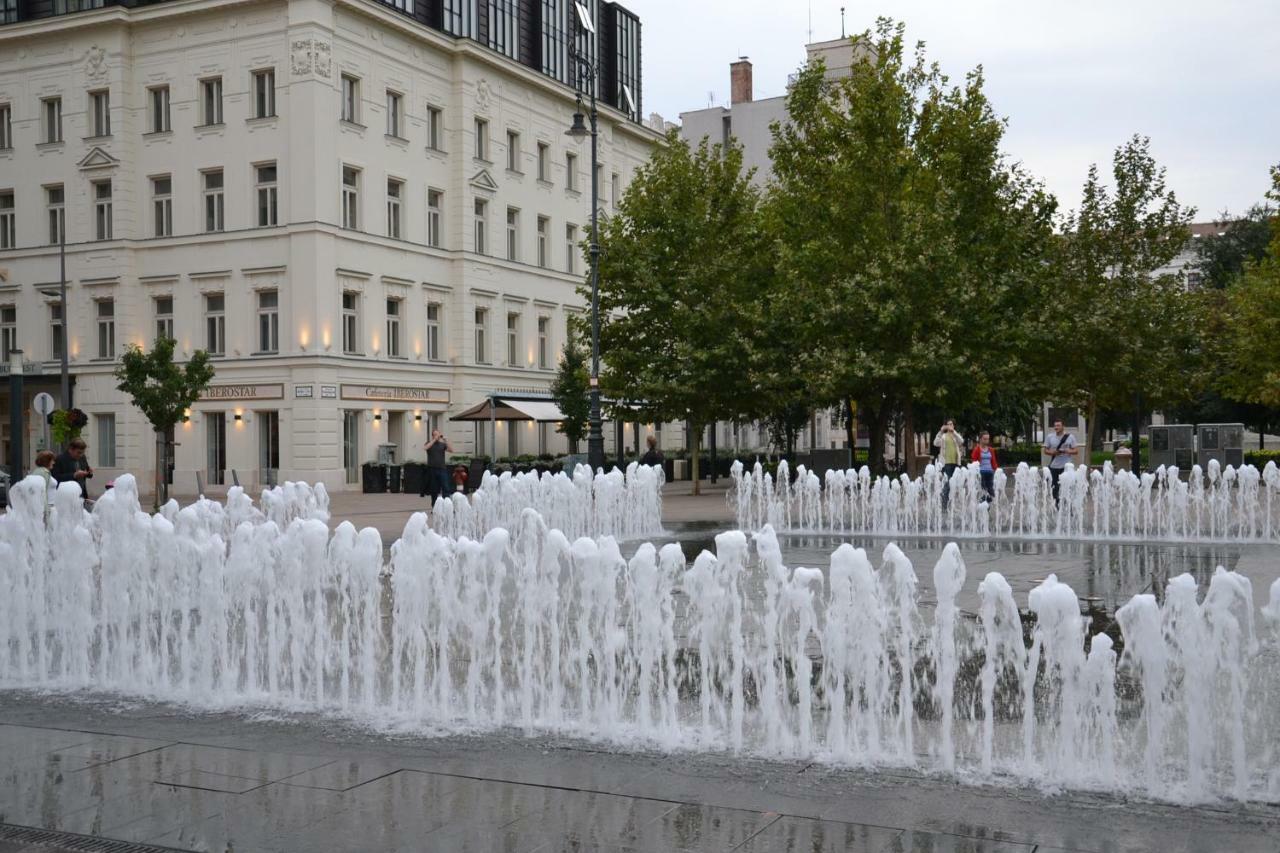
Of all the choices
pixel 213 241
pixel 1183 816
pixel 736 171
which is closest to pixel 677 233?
pixel 736 171

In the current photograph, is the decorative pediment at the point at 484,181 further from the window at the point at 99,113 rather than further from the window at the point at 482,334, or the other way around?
the window at the point at 99,113

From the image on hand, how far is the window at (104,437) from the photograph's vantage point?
4344 cm

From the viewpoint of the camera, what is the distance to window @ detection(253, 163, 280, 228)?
1620 inches

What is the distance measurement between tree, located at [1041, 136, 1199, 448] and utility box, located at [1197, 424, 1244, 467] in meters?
2.43

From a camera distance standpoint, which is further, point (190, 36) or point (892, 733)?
point (190, 36)

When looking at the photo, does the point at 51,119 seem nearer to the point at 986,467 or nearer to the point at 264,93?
the point at 264,93

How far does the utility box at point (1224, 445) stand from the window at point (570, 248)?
1095 inches

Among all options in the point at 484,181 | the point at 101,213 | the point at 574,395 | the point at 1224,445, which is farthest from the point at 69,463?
the point at 484,181

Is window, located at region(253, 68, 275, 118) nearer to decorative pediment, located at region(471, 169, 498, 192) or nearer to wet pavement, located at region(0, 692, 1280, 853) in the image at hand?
decorative pediment, located at region(471, 169, 498, 192)

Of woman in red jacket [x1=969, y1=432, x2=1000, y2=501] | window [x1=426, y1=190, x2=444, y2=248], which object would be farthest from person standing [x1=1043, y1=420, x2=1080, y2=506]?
window [x1=426, y1=190, x2=444, y2=248]

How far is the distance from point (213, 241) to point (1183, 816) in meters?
40.7

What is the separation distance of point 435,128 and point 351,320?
8742 mm

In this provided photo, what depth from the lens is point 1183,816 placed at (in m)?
5.56

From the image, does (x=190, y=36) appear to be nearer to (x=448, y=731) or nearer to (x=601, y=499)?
(x=601, y=499)
